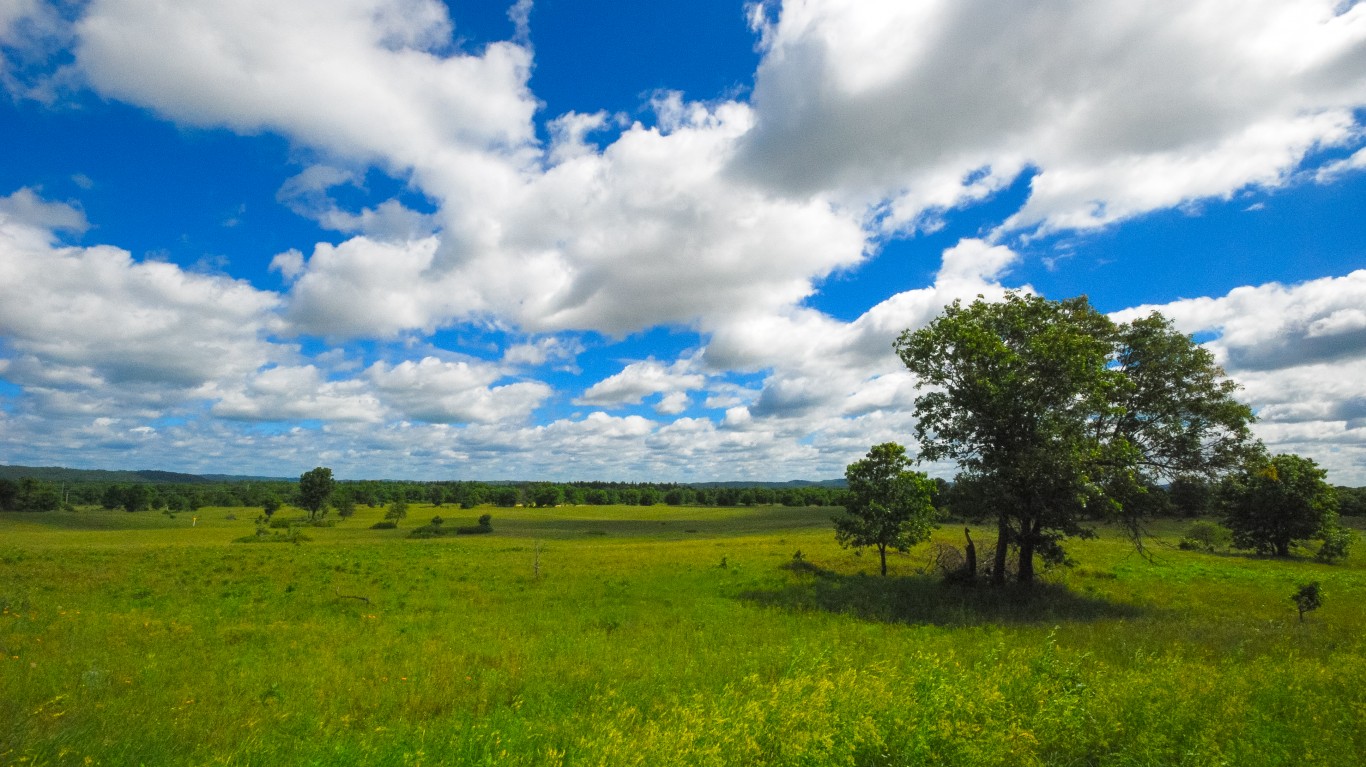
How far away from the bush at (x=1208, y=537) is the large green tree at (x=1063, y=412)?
45.4 meters

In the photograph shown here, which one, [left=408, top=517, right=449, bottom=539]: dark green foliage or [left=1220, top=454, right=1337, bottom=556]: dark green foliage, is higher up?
[left=1220, top=454, right=1337, bottom=556]: dark green foliage

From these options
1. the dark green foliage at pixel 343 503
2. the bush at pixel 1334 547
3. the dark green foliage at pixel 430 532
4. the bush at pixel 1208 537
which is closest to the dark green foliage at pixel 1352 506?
the bush at pixel 1208 537

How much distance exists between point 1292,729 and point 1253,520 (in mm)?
58407

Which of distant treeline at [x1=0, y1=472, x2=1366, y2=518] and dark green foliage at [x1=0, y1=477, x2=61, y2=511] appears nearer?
distant treeline at [x1=0, y1=472, x2=1366, y2=518]

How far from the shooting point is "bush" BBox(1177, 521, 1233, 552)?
56312mm

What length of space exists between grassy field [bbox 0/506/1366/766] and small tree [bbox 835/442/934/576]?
3.78 meters

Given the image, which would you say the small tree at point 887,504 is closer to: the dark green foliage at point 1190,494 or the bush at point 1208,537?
the dark green foliage at point 1190,494

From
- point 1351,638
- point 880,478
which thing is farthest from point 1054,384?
point 880,478

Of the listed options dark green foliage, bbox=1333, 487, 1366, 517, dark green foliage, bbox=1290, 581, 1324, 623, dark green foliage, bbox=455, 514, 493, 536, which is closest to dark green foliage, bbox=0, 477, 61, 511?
dark green foliage, bbox=455, 514, 493, 536

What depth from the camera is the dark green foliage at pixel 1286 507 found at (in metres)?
46.9

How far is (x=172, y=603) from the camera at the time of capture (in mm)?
21469

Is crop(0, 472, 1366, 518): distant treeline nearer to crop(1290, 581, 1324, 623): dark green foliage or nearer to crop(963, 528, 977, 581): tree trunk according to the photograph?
crop(963, 528, 977, 581): tree trunk

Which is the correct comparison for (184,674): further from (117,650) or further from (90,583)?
(90,583)

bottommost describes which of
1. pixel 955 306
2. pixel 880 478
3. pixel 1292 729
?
pixel 1292 729
